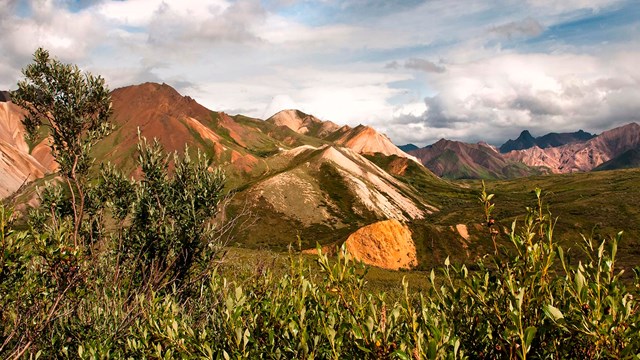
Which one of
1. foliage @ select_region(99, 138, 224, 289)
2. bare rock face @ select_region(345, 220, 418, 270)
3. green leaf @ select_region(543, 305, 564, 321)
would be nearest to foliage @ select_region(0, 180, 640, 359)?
green leaf @ select_region(543, 305, 564, 321)

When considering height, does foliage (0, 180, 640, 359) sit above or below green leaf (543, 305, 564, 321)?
below

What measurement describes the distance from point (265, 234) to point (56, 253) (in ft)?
529

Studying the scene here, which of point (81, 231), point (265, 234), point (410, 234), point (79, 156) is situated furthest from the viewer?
point (265, 234)

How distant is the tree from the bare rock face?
79462mm

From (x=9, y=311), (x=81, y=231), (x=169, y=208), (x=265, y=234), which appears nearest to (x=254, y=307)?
(x=9, y=311)

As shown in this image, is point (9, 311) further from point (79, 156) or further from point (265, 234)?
point (265, 234)

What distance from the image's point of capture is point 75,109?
23.7 m

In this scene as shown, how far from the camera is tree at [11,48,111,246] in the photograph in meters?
22.8

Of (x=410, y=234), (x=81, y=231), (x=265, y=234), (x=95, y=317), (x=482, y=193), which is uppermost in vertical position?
(x=482, y=193)

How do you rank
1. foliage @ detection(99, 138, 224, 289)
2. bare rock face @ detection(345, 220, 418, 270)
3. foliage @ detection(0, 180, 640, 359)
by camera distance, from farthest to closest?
1. bare rock face @ detection(345, 220, 418, 270)
2. foliage @ detection(99, 138, 224, 289)
3. foliage @ detection(0, 180, 640, 359)

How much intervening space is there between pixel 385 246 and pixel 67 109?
87643 millimetres

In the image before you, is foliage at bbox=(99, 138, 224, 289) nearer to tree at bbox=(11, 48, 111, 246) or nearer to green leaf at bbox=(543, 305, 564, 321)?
tree at bbox=(11, 48, 111, 246)

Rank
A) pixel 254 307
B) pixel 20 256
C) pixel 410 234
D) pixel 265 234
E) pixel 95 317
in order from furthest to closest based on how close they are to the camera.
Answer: pixel 265 234
pixel 410 234
pixel 95 317
pixel 20 256
pixel 254 307

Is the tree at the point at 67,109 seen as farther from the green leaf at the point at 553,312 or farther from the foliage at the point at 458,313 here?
the green leaf at the point at 553,312
